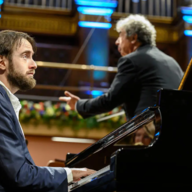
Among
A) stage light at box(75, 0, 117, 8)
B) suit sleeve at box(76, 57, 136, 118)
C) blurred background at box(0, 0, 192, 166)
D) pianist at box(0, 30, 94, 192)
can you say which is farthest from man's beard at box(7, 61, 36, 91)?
stage light at box(75, 0, 117, 8)

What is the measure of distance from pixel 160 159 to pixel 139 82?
1259mm

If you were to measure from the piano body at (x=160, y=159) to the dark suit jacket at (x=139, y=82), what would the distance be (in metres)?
0.97

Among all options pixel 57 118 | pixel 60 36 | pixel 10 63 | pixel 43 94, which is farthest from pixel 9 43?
pixel 60 36

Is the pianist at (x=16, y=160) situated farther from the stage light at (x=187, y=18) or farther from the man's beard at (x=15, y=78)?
the stage light at (x=187, y=18)

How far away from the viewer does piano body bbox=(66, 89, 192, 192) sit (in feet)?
4.73

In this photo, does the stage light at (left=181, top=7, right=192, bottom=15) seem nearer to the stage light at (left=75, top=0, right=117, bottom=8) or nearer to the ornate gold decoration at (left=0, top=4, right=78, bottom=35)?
the stage light at (left=75, top=0, right=117, bottom=8)

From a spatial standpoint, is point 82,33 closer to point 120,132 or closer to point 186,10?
point 186,10

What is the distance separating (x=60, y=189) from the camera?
1.65m

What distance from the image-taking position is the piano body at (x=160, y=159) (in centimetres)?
144

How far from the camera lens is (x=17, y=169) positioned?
1529 millimetres

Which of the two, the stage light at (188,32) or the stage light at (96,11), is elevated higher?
the stage light at (96,11)

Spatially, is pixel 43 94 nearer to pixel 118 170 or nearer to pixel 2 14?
pixel 2 14

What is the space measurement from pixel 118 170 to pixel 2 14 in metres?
7.22

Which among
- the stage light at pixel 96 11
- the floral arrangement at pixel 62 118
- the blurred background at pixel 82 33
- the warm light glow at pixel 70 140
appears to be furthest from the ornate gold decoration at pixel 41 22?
the warm light glow at pixel 70 140
